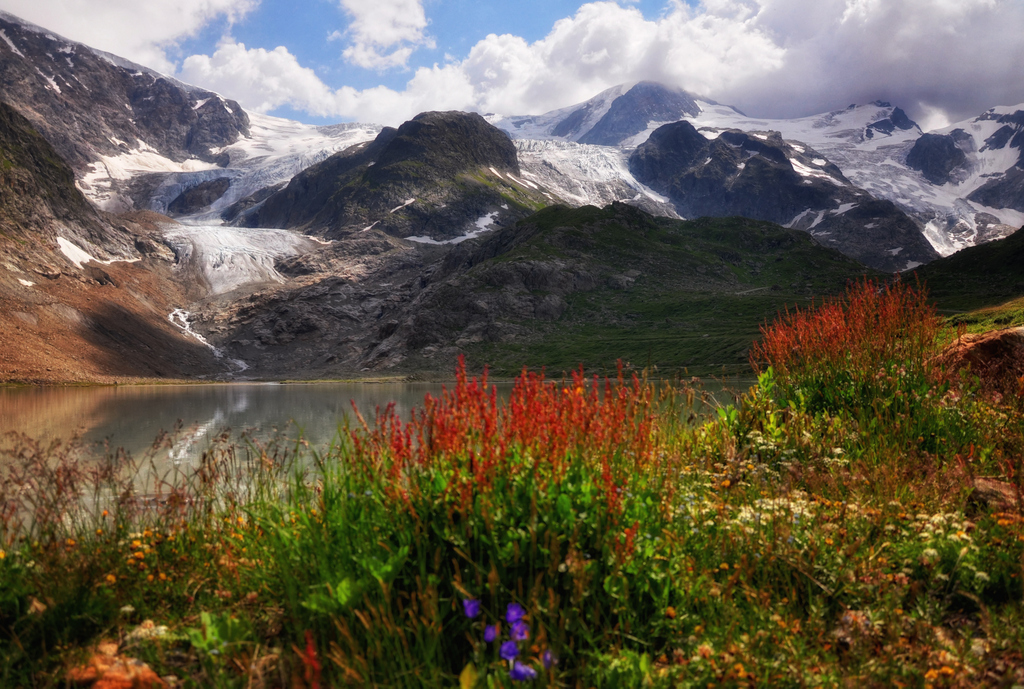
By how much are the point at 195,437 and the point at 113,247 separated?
15808 centimetres

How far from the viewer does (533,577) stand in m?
4.11

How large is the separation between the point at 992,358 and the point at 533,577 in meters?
10.9

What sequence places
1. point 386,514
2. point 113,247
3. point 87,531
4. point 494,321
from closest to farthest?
point 386,514 → point 87,531 → point 494,321 → point 113,247

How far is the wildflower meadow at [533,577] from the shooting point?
11.8 feet

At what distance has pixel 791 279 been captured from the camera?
142875mm

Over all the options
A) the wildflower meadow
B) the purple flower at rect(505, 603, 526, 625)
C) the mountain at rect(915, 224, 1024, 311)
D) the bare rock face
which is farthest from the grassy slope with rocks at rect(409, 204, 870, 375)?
the purple flower at rect(505, 603, 526, 625)

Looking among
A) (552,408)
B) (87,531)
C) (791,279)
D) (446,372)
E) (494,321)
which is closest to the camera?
(552,408)

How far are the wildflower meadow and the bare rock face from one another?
4489 millimetres

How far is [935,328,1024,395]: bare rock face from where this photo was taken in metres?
9.54

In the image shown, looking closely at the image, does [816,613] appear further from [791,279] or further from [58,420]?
[791,279]

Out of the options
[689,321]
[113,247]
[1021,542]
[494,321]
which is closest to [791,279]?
[689,321]

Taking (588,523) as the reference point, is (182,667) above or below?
below

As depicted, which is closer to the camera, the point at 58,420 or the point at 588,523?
the point at 588,523

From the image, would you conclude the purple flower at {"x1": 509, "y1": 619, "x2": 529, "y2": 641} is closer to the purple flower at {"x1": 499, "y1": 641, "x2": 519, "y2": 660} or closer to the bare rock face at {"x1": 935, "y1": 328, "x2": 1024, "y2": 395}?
the purple flower at {"x1": 499, "y1": 641, "x2": 519, "y2": 660}
